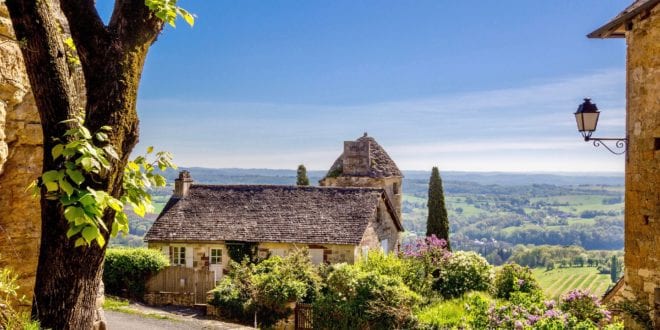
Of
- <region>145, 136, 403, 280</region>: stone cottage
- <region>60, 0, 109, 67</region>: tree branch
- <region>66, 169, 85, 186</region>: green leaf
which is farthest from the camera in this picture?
<region>145, 136, 403, 280</region>: stone cottage

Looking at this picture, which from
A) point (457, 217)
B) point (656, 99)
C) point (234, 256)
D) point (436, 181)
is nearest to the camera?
point (656, 99)

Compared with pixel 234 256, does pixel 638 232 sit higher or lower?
higher

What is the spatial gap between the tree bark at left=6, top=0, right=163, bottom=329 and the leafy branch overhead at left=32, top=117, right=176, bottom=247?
0.10 metres

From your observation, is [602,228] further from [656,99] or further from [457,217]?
[656,99]

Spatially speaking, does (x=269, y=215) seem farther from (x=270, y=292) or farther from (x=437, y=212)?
(x=437, y=212)

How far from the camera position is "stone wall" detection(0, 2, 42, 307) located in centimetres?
588

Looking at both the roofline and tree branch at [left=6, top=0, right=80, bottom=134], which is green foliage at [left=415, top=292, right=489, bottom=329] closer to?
tree branch at [left=6, top=0, right=80, bottom=134]

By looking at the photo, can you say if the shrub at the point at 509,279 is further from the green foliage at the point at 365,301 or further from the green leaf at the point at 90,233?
the green leaf at the point at 90,233

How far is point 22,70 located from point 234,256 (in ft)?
72.3

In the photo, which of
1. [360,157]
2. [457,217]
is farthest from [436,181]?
[457,217]

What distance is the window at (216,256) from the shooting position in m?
27.7

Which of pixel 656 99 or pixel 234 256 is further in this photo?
pixel 234 256

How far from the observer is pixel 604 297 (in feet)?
39.8

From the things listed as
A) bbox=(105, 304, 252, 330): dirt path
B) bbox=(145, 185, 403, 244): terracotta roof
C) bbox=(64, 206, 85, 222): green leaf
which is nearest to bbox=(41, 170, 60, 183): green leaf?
bbox=(64, 206, 85, 222): green leaf
